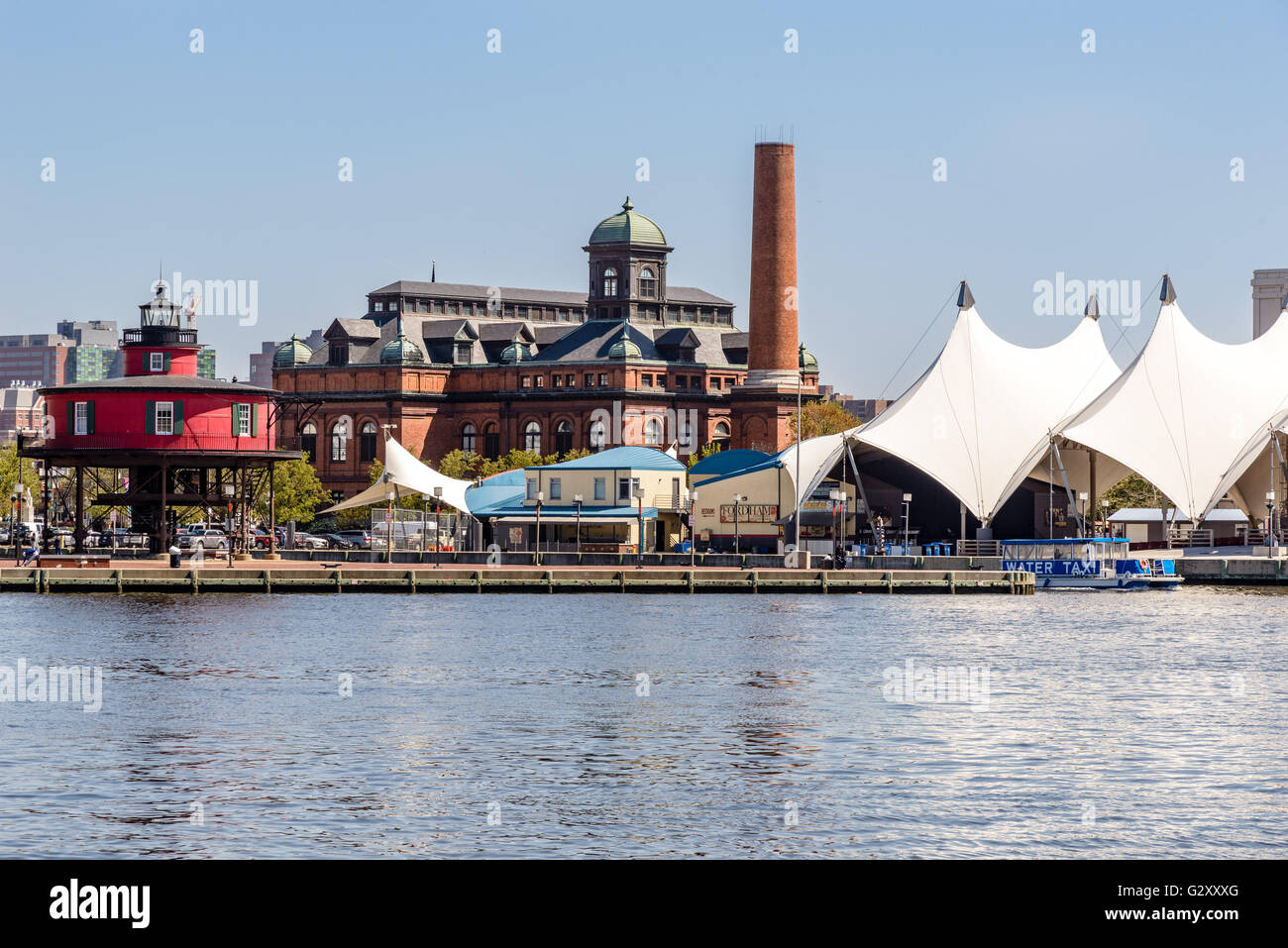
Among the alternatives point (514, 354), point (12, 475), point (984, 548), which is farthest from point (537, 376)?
point (984, 548)

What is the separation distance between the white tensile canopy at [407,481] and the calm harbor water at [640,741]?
53.0m

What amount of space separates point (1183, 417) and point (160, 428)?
60.5m

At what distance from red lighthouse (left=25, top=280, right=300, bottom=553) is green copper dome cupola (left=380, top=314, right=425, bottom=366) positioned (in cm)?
7632

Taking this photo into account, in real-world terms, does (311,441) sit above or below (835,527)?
above

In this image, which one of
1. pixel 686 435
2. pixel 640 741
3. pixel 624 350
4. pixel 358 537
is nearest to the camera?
pixel 640 741

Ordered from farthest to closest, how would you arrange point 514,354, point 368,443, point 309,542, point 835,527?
point 514,354 → point 368,443 → point 309,542 → point 835,527

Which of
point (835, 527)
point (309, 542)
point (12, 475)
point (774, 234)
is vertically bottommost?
point (309, 542)

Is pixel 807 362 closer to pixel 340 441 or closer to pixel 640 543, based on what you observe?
pixel 340 441

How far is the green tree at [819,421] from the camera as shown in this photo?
551 ft

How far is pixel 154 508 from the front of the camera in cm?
10269

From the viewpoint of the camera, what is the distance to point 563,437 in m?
175

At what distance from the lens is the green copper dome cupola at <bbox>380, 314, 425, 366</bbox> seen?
176625mm

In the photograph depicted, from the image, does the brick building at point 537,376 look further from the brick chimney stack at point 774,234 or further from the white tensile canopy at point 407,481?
the white tensile canopy at point 407,481
